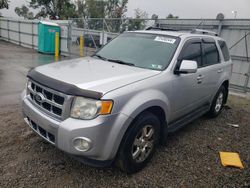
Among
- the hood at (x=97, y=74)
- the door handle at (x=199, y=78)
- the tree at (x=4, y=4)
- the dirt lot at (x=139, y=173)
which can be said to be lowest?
the dirt lot at (x=139, y=173)

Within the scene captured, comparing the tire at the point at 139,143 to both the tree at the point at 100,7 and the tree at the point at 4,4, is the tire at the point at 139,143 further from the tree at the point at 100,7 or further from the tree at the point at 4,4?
the tree at the point at 100,7

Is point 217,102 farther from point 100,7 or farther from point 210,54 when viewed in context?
point 100,7

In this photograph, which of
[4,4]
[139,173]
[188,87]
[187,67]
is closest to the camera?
[139,173]

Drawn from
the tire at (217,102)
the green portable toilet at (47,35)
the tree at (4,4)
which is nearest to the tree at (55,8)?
the tree at (4,4)

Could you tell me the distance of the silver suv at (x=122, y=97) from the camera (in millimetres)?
2271

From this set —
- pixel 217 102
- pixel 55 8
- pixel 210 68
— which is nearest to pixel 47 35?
pixel 217 102

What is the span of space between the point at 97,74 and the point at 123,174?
130 centimetres

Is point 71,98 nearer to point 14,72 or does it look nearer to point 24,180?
point 24,180

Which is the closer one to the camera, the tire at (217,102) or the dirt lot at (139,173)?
the dirt lot at (139,173)

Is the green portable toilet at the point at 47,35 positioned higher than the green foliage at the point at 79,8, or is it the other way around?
the green foliage at the point at 79,8

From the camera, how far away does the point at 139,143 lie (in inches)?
109

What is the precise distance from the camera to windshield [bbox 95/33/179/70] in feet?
10.7

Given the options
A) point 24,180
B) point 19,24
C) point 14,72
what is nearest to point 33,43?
point 19,24

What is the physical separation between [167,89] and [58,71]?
1.45m
